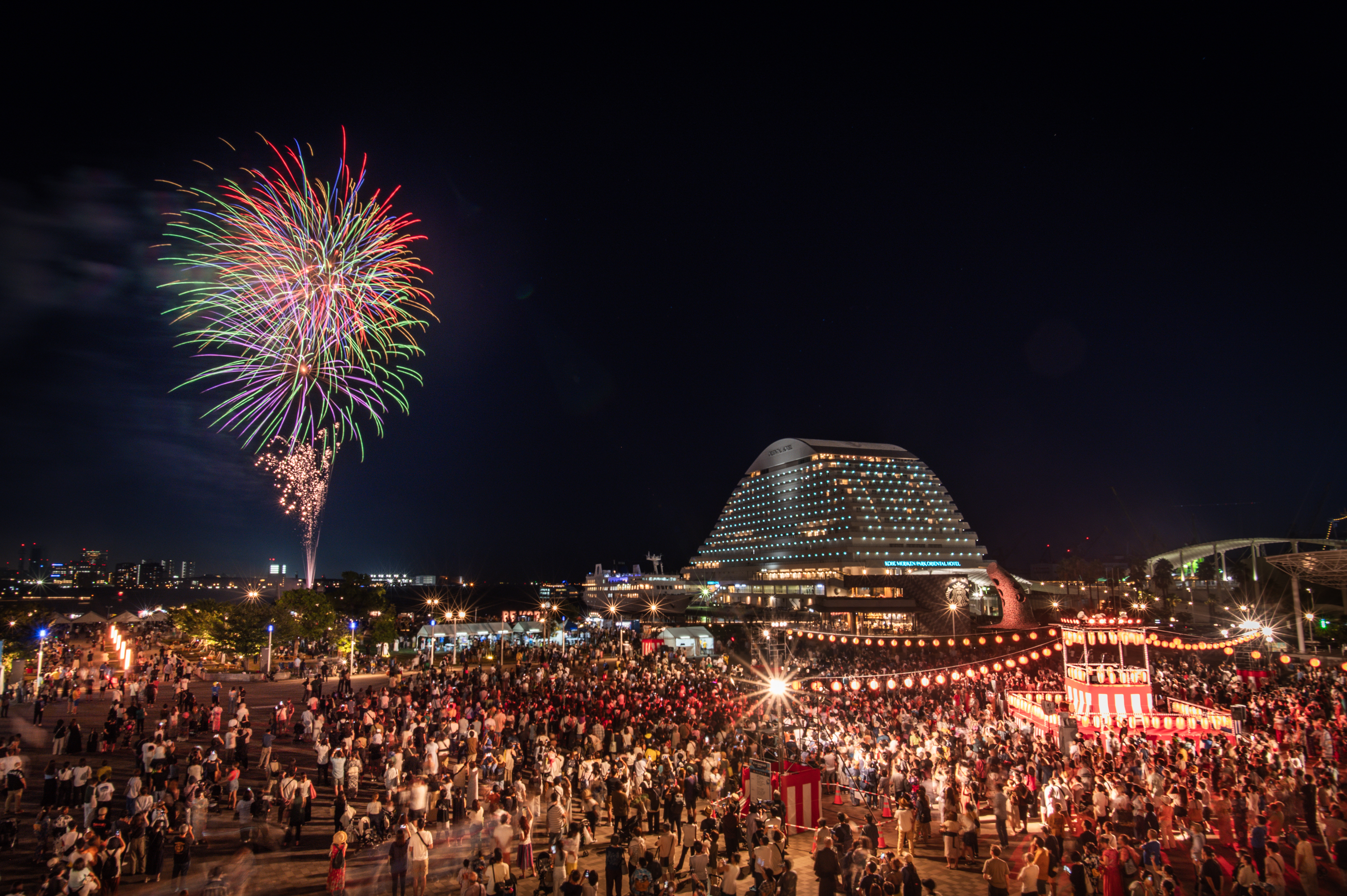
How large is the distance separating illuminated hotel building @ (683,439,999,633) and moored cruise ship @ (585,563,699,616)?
4.92 m

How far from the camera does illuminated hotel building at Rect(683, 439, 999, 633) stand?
63375 mm

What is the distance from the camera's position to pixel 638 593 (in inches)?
4188

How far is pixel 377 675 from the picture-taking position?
95.4 ft

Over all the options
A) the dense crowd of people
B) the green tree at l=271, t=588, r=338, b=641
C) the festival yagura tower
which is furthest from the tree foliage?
the festival yagura tower

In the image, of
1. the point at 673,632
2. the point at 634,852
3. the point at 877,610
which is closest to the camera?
the point at 634,852

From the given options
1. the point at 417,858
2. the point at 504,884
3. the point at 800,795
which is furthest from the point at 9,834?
the point at 800,795

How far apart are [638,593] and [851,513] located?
40.0 meters

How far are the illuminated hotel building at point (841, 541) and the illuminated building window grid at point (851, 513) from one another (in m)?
0.12

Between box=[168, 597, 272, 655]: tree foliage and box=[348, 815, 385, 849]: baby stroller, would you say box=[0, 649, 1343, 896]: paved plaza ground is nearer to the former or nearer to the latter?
box=[348, 815, 385, 849]: baby stroller

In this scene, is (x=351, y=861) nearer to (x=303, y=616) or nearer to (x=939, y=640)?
(x=939, y=640)

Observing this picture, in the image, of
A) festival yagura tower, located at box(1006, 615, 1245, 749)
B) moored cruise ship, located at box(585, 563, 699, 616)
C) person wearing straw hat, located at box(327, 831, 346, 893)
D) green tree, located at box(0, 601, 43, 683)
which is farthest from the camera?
moored cruise ship, located at box(585, 563, 699, 616)

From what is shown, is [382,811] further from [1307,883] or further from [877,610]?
[877,610]

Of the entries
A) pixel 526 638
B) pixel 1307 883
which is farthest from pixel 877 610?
pixel 1307 883

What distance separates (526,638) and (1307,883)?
3984 cm
